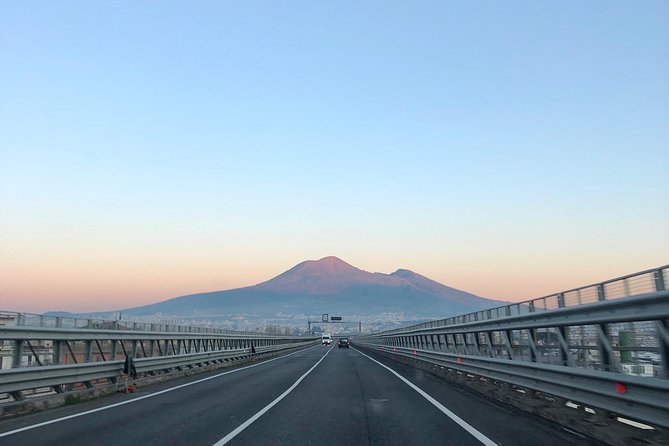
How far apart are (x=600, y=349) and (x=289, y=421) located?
19.6 feet

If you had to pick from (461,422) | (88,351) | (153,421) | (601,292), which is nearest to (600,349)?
(601,292)

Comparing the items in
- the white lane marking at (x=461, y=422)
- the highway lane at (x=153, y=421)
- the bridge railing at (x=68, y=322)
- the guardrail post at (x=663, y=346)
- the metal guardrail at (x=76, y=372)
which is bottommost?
the white lane marking at (x=461, y=422)

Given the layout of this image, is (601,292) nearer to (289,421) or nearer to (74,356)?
(289,421)

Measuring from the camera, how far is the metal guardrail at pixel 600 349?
24.4 feet

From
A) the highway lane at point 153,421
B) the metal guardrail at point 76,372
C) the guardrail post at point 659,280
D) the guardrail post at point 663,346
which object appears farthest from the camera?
the metal guardrail at point 76,372

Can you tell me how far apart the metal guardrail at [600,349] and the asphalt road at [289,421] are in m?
0.81

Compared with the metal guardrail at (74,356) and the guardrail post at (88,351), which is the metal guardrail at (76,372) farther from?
the guardrail post at (88,351)

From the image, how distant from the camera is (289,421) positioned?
11.8 m

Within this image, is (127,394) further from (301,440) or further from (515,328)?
→ (515,328)

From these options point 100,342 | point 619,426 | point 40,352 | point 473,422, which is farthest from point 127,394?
point 619,426

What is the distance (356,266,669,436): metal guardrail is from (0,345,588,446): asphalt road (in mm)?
812

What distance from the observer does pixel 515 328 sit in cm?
1336

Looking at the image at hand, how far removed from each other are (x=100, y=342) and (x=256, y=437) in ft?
32.2

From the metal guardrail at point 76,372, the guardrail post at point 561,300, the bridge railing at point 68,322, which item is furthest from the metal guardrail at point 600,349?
the bridge railing at point 68,322
